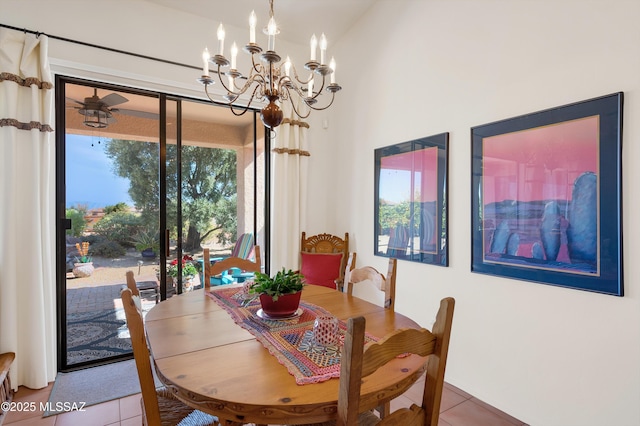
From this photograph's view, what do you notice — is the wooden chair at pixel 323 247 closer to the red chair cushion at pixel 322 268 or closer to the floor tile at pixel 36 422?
the red chair cushion at pixel 322 268

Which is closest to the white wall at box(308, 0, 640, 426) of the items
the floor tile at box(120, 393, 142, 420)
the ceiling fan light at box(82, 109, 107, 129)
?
the floor tile at box(120, 393, 142, 420)

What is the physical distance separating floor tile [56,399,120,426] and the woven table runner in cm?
109

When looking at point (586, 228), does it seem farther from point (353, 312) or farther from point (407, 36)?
point (407, 36)

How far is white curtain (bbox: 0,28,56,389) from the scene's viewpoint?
2207 mm

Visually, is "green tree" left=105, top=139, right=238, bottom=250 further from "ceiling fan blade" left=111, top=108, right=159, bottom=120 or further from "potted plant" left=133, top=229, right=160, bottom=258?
"ceiling fan blade" left=111, top=108, right=159, bottom=120

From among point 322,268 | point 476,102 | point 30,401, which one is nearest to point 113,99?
point 30,401

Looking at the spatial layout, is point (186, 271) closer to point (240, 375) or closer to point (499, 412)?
point (240, 375)

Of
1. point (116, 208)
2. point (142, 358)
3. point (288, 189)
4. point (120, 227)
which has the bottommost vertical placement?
point (142, 358)

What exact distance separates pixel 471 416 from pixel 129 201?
10.2 ft

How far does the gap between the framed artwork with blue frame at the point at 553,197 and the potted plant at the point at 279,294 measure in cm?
A: 137

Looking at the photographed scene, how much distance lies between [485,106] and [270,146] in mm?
2134

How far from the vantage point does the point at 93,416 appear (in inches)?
79.5

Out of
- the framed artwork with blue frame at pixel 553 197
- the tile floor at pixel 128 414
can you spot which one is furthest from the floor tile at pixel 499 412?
the framed artwork with blue frame at pixel 553 197

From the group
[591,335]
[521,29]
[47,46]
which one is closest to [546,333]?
[591,335]
